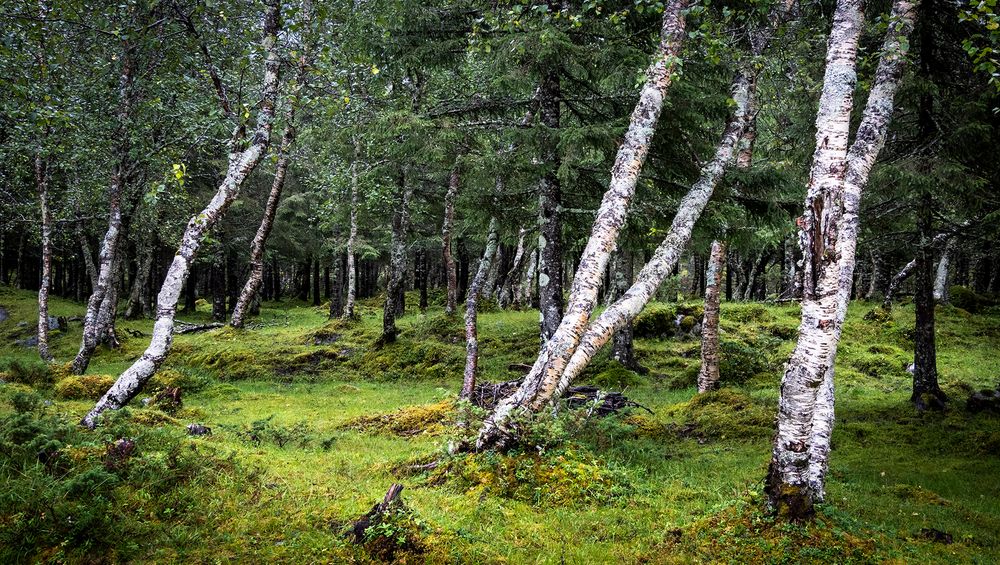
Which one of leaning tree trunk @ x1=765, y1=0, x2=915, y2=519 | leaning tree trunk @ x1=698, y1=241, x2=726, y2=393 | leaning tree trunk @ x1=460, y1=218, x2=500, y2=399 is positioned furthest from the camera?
leaning tree trunk @ x1=698, y1=241, x2=726, y2=393

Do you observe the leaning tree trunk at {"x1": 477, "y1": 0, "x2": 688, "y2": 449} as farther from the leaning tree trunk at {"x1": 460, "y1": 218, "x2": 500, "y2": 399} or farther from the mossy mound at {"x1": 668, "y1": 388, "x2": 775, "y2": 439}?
the mossy mound at {"x1": 668, "y1": 388, "x2": 775, "y2": 439}

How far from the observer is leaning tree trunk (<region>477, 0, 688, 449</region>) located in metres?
6.88

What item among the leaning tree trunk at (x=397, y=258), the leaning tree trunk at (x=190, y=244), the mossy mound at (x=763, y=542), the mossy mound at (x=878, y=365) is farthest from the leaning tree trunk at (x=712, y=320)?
the leaning tree trunk at (x=397, y=258)

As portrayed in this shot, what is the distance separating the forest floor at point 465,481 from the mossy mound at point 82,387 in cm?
6

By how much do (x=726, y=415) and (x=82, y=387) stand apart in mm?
14326

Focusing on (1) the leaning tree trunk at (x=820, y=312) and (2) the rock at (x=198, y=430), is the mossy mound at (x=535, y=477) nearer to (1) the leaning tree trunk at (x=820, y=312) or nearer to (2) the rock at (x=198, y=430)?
(1) the leaning tree trunk at (x=820, y=312)

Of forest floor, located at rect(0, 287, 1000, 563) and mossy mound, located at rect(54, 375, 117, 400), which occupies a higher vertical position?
forest floor, located at rect(0, 287, 1000, 563)

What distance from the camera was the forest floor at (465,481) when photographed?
470cm

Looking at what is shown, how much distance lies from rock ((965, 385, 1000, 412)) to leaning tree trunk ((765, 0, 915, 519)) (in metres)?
8.73

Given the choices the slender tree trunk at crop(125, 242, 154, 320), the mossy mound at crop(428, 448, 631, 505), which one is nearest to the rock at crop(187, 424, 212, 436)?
the mossy mound at crop(428, 448, 631, 505)

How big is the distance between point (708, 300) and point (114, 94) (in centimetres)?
1719

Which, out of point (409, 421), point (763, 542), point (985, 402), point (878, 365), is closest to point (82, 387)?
point (409, 421)

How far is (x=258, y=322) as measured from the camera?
93.1ft

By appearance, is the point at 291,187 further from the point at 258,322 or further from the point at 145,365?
the point at 145,365
